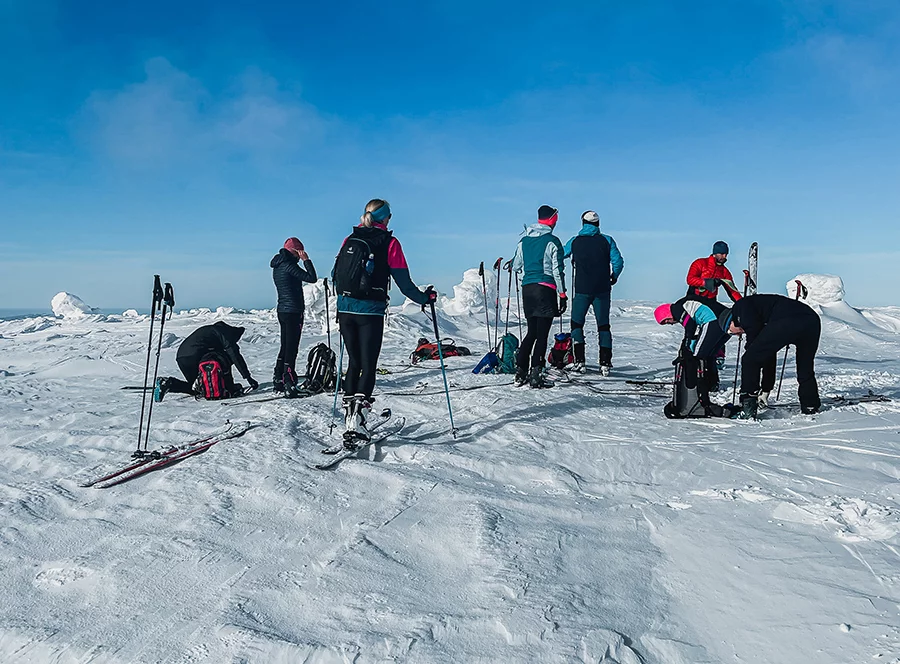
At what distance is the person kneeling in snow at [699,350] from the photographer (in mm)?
5922

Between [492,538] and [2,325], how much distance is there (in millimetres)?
27910

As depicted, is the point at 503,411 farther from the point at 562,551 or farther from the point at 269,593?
the point at 269,593

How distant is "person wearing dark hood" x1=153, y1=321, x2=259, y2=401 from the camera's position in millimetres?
7664

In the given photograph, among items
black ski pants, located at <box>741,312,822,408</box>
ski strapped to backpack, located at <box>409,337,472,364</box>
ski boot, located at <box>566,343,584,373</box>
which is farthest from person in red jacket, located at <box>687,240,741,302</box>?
ski strapped to backpack, located at <box>409,337,472,364</box>

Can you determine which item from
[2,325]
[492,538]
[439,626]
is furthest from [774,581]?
[2,325]

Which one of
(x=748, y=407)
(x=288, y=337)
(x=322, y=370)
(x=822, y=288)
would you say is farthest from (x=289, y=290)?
(x=822, y=288)

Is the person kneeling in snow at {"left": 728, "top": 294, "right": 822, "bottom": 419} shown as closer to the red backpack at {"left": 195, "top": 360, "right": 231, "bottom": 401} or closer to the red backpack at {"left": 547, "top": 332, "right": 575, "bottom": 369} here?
the red backpack at {"left": 547, "top": 332, "right": 575, "bottom": 369}

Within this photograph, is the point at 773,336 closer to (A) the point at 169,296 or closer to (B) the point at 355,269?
(B) the point at 355,269

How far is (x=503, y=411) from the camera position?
6.20 m

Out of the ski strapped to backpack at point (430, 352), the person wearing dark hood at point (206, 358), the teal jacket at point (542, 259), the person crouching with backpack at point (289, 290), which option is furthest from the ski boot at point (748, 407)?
the ski strapped to backpack at point (430, 352)

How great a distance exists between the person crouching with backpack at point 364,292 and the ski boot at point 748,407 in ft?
10.8

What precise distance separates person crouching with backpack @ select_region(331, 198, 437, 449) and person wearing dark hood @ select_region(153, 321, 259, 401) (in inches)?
133

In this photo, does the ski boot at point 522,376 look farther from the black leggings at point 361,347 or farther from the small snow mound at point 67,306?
the small snow mound at point 67,306

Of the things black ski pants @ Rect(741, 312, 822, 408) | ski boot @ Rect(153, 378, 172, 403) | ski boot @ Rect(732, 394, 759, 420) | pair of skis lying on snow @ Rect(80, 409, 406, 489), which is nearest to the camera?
pair of skis lying on snow @ Rect(80, 409, 406, 489)
